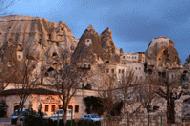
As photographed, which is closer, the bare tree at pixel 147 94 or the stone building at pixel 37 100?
the bare tree at pixel 147 94

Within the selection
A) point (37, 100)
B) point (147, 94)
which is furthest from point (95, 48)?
point (147, 94)

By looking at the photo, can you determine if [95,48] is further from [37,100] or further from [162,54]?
[37,100]

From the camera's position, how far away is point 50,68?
305ft

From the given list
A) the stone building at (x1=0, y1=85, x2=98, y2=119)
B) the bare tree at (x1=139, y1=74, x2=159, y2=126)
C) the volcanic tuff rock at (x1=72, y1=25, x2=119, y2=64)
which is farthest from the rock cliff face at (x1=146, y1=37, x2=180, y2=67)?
the stone building at (x1=0, y1=85, x2=98, y2=119)

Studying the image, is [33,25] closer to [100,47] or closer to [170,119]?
[100,47]

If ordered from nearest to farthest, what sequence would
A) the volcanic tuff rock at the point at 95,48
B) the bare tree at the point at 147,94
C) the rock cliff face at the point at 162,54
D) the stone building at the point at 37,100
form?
the bare tree at the point at 147,94
the stone building at the point at 37,100
the volcanic tuff rock at the point at 95,48
the rock cliff face at the point at 162,54

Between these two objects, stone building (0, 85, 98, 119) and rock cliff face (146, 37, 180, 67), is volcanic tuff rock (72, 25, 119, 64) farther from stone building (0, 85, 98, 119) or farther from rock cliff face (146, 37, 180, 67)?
stone building (0, 85, 98, 119)

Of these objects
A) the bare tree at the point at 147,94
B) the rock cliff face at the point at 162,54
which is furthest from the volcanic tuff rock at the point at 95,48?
the bare tree at the point at 147,94

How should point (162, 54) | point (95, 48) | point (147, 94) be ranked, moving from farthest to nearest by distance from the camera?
1. point (162, 54)
2. point (95, 48)
3. point (147, 94)

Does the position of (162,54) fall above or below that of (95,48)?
above

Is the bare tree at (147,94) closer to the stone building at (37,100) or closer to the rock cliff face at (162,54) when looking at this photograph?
the stone building at (37,100)

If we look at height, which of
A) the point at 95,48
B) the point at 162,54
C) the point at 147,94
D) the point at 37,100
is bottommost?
the point at 37,100

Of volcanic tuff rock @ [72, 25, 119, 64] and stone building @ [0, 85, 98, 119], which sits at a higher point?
volcanic tuff rock @ [72, 25, 119, 64]

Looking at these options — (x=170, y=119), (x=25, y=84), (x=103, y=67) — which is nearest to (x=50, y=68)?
(x=103, y=67)
